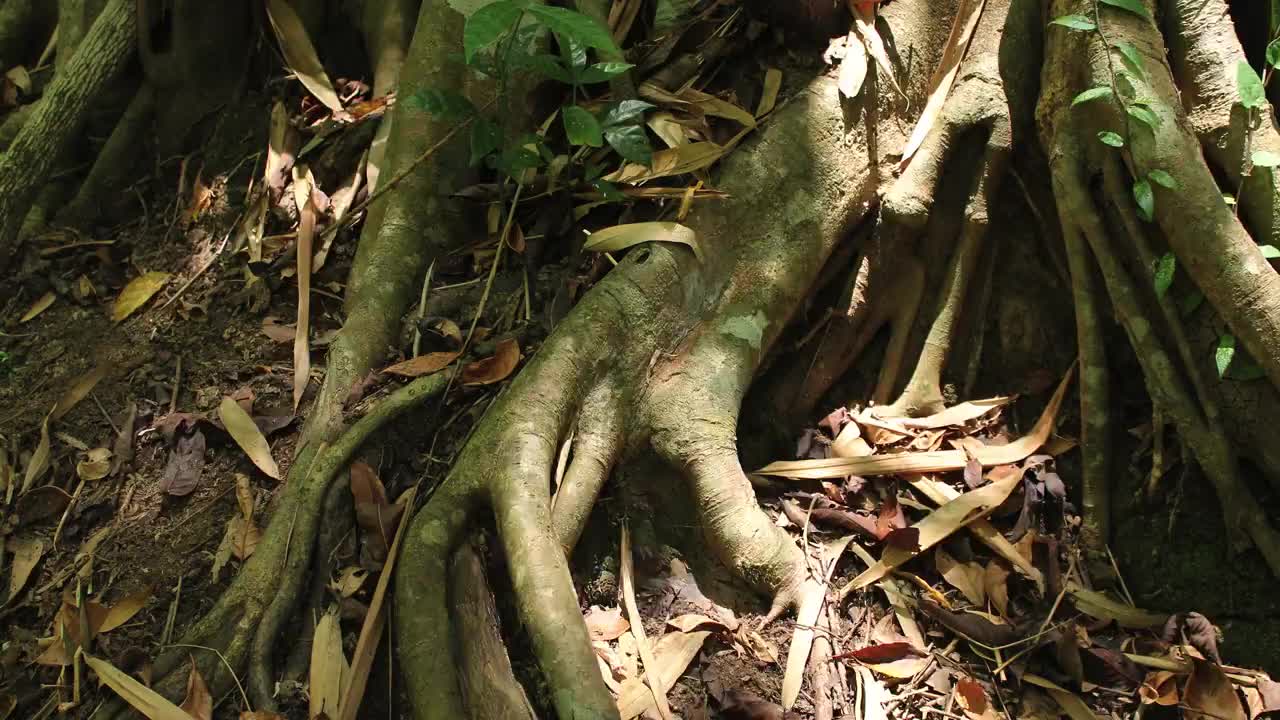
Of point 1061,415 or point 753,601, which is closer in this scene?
point 753,601

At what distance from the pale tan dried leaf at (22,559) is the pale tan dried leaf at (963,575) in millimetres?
2385

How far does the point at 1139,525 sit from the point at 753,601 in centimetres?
118

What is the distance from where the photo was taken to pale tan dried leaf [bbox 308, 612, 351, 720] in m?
2.04

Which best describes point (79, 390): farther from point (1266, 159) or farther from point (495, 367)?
point (1266, 159)

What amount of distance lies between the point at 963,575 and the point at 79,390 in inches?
102

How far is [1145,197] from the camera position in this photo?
2.49 m

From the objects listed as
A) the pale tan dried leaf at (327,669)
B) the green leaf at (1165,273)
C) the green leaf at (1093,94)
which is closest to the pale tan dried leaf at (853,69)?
the green leaf at (1093,94)

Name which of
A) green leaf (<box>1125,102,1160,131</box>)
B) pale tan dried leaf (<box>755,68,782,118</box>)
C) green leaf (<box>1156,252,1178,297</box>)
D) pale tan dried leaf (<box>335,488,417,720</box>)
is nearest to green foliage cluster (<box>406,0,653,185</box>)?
pale tan dried leaf (<box>755,68,782,118</box>)

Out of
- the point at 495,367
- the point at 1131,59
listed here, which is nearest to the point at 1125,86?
the point at 1131,59

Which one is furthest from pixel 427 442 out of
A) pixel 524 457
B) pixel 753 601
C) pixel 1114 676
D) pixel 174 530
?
pixel 1114 676

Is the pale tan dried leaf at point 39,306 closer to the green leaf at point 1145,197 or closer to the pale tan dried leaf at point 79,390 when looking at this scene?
the pale tan dried leaf at point 79,390

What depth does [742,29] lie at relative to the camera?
9.57 ft

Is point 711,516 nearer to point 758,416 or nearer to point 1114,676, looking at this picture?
point 758,416

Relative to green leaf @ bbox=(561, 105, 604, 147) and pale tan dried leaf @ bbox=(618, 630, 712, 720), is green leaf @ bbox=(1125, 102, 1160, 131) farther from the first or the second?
pale tan dried leaf @ bbox=(618, 630, 712, 720)
